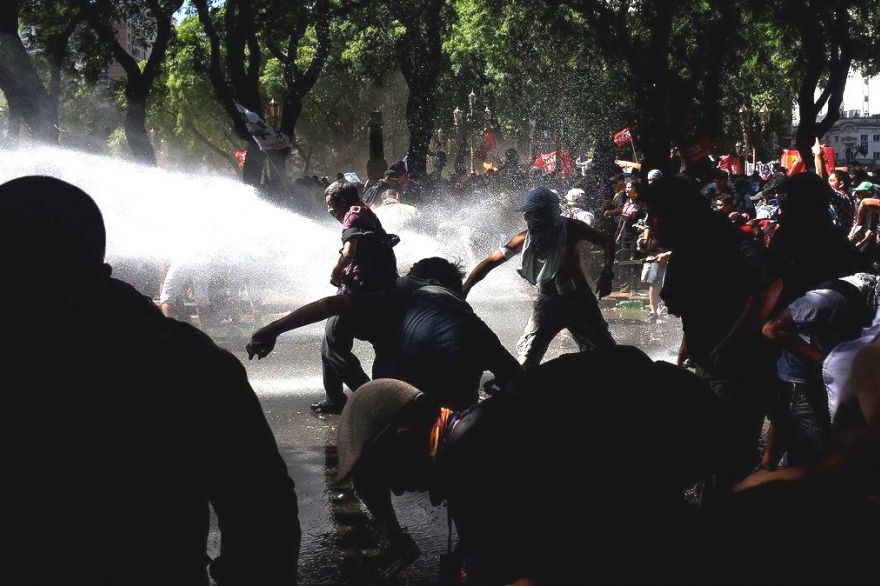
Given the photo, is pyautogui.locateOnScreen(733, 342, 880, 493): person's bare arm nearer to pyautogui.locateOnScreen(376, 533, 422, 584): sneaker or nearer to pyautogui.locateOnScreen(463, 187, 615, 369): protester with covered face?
pyautogui.locateOnScreen(376, 533, 422, 584): sneaker

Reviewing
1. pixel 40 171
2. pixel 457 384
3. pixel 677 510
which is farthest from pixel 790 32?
pixel 677 510

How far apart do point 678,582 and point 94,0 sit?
63.5 ft

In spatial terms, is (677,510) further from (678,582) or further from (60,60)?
(60,60)

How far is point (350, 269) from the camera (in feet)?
23.9

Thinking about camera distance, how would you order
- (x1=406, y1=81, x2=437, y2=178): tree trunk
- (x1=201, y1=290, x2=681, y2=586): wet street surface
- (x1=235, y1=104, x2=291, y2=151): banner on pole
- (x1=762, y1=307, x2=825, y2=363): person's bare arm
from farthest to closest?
(x1=406, y1=81, x2=437, y2=178): tree trunk
(x1=235, y1=104, x2=291, y2=151): banner on pole
(x1=201, y1=290, x2=681, y2=586): wet street surface
(x1=762, y1=307, x2=825, y2=363): person's bare arm

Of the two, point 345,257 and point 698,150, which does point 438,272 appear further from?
point 698,150

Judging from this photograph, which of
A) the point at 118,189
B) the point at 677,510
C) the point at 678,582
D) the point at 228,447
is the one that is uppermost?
the point at 118,189

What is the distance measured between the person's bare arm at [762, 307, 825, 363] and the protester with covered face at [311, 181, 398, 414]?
301cm

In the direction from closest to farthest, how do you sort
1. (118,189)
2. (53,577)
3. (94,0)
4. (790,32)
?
(53,577), (118,189), (94,0), (790,32)

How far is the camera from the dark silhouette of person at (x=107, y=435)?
177 centimetres

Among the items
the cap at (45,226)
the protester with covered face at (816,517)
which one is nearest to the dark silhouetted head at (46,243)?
the cap at (45,226)

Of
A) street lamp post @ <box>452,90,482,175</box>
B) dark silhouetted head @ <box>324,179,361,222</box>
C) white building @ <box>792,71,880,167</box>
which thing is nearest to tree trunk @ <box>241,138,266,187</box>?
dark silhouetted head @ <box>324,179,361,222</box>

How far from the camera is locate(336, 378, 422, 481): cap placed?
257 cm

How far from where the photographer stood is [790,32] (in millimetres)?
23484
